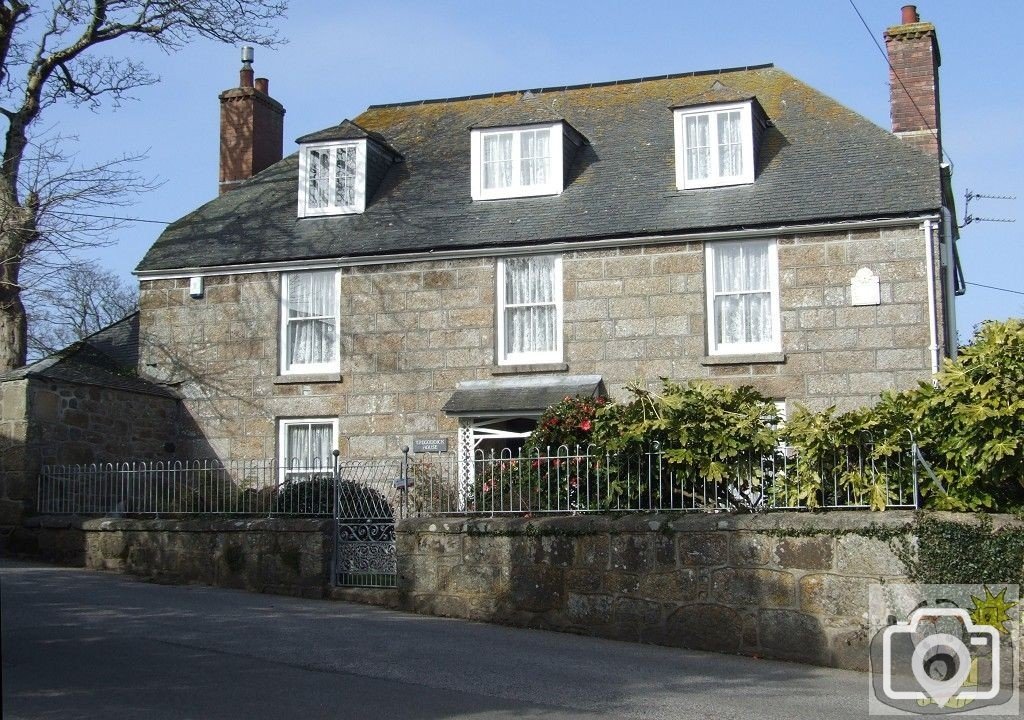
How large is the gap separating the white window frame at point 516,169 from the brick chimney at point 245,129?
581cm

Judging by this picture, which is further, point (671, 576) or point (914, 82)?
point (914, 82)

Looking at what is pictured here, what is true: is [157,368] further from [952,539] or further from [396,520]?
[952,539]

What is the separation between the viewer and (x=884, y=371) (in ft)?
59.4

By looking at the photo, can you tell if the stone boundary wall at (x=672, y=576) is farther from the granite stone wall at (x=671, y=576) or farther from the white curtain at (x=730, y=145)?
the white curtain at (x=730, y=145)

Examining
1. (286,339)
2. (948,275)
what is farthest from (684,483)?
(286,339)

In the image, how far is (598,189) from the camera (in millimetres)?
20750

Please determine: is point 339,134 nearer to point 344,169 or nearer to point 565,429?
point 344,169

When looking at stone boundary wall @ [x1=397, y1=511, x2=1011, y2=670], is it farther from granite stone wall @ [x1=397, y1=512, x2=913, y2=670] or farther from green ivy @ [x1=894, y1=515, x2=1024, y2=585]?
green ivy @ [x1=894, y1=515, x2=1024, y2=585]

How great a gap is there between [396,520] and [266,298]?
7785mm

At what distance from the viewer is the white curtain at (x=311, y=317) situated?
21078 mm

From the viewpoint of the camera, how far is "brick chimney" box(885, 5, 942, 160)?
20062mm

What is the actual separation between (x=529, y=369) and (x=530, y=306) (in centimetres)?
112

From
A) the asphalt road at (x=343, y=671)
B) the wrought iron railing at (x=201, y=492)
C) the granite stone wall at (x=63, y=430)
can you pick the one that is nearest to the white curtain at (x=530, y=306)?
the wrought iron railing at (x=201, y=492)

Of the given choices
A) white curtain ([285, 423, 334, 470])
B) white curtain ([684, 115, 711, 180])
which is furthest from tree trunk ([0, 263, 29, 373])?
white curtain ([684, 115, 711, 180])
